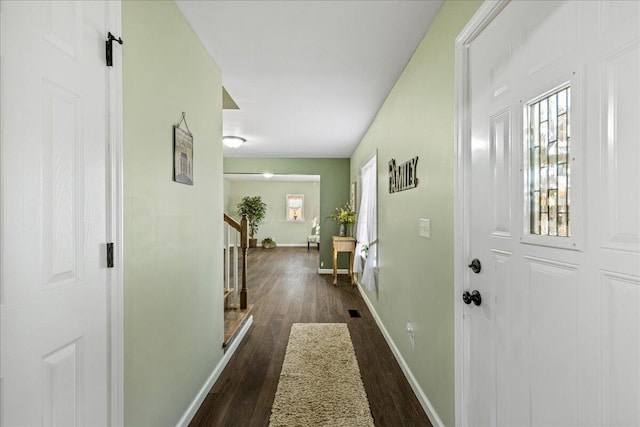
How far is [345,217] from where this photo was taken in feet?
19.0

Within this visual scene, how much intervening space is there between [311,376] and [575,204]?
2.13 metres

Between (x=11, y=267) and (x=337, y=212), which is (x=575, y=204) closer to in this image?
(x=11, y=267)

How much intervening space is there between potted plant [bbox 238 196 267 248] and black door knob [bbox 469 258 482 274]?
918cm

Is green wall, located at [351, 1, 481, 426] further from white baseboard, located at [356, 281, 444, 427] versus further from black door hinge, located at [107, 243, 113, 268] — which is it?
black door hinge, located at [107, 243, 113, 268]

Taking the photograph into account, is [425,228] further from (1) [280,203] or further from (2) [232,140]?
(1) [280,203]

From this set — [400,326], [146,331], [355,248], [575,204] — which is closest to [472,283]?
[575,204]

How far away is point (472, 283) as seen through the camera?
1.51m

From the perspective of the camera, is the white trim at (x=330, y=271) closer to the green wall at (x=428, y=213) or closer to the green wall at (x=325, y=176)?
the green wall at (x=325, y=176)

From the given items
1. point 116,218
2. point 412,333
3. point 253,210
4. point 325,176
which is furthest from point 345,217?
point 253,210

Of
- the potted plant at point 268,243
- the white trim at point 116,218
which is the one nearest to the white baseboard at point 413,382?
the white trim at point 116,218

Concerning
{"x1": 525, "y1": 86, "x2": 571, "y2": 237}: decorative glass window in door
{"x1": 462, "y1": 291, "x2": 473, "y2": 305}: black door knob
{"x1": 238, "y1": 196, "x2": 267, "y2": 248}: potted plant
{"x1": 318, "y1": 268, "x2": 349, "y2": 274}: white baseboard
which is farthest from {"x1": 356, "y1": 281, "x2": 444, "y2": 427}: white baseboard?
{"x1": 238, "y1": 196, "x2": 267, "y2": 248}: potted plant

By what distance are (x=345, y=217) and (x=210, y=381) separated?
3866 mm

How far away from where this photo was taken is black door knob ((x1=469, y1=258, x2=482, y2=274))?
1.44 meters

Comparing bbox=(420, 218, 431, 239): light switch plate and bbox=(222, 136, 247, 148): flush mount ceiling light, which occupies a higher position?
bbox=(222, 136, 247, 148): flush mount ceiling light
